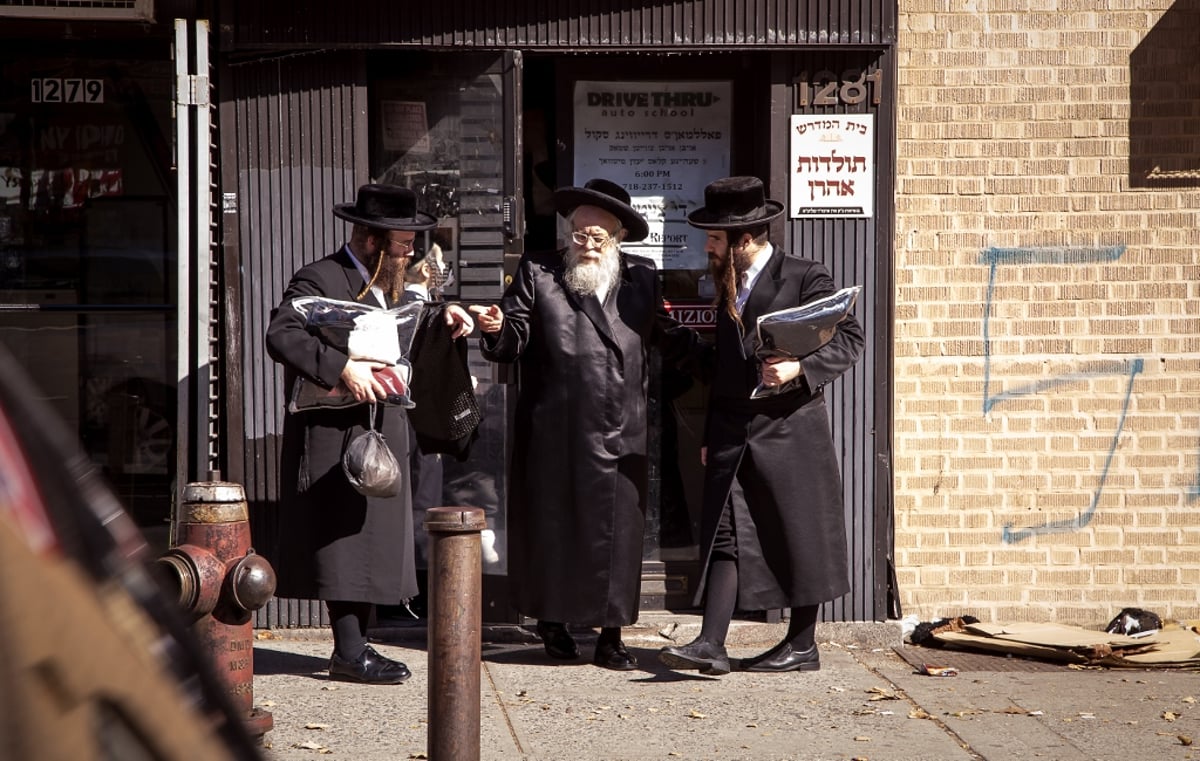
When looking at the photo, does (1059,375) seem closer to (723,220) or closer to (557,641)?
(723,220)

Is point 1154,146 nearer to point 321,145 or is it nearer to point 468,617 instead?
point 321,145

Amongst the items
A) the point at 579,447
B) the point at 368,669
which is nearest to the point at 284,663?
the point at 368,669

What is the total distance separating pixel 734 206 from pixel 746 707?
1.97 meters

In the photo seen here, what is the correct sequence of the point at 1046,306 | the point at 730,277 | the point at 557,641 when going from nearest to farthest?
1. the point at 730,277
2. the point at 557,641
3. the point at 1046,306

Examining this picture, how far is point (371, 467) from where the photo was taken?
5180 mm

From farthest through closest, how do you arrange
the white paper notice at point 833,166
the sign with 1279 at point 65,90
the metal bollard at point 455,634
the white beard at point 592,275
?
the sign with 1279 at point 65,90, the white paper notice at point 833,166, the white beard at point 592,275, the metal bollard at point 455,634

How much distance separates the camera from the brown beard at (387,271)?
5.54m

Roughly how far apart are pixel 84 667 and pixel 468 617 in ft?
8.67

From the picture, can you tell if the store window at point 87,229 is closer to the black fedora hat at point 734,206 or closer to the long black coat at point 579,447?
the long black coat at point 579,447

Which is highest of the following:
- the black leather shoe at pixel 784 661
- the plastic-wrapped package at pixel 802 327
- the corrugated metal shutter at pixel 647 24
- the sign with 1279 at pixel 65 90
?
the corrugated metal shutter at pixel 647 24

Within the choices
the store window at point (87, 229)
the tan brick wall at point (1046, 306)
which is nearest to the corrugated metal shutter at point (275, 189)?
the store window at point (87, 229)

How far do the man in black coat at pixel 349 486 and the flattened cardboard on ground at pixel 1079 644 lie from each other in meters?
2.57

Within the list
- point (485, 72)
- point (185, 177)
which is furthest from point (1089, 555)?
point (185, 177)

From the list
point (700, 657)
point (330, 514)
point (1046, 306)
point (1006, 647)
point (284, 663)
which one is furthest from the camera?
point (1046, 306)
